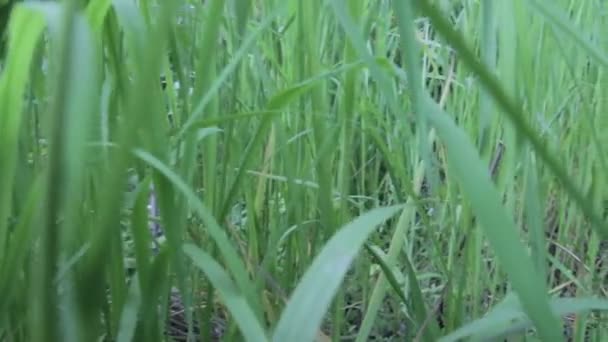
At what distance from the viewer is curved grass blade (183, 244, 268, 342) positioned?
406 mm

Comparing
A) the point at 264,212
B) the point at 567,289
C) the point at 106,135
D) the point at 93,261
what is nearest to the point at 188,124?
the point at 106,135

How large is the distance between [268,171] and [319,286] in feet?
1.65

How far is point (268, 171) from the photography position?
2.92 ft

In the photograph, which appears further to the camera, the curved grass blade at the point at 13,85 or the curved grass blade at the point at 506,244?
the curved grass blade at the point at 13,85

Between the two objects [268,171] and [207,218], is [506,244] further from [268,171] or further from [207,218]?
[268,171]

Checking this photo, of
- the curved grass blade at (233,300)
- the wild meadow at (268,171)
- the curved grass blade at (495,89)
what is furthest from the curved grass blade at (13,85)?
the curved grass blade at (495,89)

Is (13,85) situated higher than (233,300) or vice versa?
(13,85)

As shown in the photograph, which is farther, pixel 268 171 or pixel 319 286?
pixel 268 171

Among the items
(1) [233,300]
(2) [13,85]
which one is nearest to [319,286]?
(1) [233,300]

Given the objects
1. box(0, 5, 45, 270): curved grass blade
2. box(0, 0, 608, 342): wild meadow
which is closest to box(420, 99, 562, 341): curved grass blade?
box(0, 0, 608, 342): wild meadow

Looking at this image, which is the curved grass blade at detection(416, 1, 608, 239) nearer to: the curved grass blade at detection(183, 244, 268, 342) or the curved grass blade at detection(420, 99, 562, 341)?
the curved grass blade at detection(420, 99, 562, 341)

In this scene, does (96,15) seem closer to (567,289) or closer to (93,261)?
(93,261)

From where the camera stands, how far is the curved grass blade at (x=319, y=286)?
37 centimetres

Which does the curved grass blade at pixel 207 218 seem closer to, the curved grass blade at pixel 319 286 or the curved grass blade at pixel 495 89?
the curved grass blade at pixel 319 286
